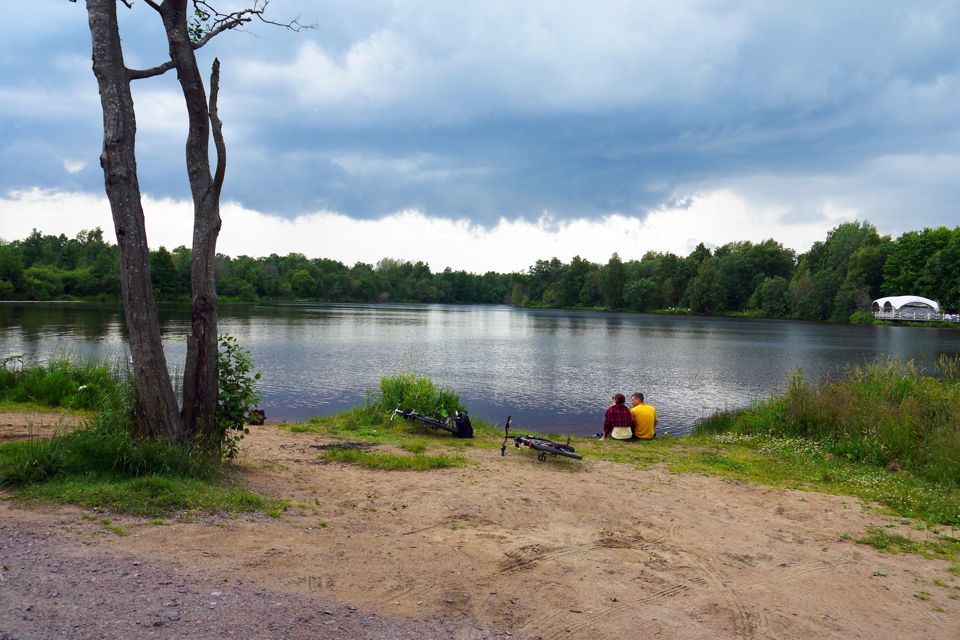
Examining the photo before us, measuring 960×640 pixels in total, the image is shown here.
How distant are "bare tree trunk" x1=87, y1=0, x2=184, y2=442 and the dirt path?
171cm

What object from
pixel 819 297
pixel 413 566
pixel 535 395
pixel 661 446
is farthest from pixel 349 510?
pixel 819 297

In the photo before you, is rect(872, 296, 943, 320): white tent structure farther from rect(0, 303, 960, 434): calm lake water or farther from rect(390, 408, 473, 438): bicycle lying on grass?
rect(390, 408, 473, 438): bicycle lying on grass

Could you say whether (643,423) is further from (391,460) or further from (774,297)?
(774,297)

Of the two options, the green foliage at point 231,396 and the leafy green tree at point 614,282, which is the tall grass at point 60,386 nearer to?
the green foliage at point 231,396

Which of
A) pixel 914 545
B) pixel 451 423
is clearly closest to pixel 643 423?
pixel 451 423

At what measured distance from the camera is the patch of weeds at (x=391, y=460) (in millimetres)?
9250

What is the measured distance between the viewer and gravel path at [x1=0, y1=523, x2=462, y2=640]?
364 cm

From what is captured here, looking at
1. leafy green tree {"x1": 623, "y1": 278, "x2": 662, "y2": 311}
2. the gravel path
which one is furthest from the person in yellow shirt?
leafy green tree {"x1": 623, "y1": 278, "x2": 662, "y2": 311}

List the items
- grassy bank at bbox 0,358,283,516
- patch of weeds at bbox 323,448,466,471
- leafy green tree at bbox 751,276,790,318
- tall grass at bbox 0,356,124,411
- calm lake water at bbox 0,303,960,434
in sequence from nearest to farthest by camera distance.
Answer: grassy bank at bbox 0,358,283,516 < patch of weeds at bbox 323,448,466,471 < tall grass at bbox 0,356,124,411 < calm lake water at bbox 0,303,960,434 < leafy green tree at bbox 751,276,790,318

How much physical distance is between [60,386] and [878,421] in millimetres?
19002

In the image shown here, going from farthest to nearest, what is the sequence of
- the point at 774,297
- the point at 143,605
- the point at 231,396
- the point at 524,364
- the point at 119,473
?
the point at 774,297
the point at 524,364
the point at 231,396
the point at 119,473
the point at 143,605

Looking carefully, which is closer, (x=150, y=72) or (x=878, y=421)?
(x=150, y=72)

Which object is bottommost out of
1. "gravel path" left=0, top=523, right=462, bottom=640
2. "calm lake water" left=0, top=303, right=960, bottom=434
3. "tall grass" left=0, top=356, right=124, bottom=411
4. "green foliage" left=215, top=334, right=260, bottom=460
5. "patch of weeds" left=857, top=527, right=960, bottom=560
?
"calm lake water" left=0, top=303, right=960, bottom=434

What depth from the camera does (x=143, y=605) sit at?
154 inches
